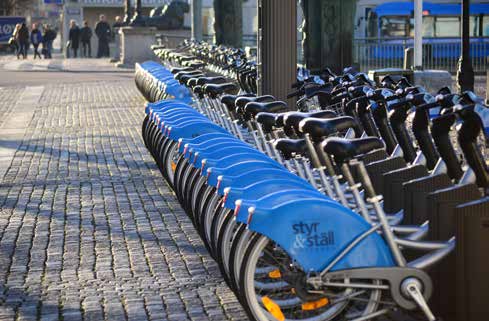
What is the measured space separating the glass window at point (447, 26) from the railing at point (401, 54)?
9713mm

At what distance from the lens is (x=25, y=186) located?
40.3 feet

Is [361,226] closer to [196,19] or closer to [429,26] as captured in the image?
[196,19]

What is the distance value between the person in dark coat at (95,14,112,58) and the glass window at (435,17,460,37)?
1631cm

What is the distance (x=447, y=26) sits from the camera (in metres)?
44.7

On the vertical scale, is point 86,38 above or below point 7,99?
above

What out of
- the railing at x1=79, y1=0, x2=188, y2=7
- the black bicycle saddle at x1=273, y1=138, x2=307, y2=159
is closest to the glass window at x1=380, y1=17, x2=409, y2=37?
the railing at x1=79, y1=0, x2=188, y2=7

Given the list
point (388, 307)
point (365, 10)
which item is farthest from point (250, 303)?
point (365, 10)

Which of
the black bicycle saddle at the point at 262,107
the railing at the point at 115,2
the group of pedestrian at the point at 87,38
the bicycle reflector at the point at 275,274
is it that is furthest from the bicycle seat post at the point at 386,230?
the railing at the point at 115,2

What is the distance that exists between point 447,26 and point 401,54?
38.5 ft

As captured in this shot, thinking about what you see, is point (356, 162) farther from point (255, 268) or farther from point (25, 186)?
point (25, 186)

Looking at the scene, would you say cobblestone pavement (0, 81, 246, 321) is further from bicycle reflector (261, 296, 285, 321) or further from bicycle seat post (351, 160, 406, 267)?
bicycle seat post (351, 160, 406, 267)

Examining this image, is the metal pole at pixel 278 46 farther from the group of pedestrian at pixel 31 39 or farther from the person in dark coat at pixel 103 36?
the group of pedestrian at pixel 31 39

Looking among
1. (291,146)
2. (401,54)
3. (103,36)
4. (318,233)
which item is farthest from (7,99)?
(103,36)

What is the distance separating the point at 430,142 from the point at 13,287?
267 cm
